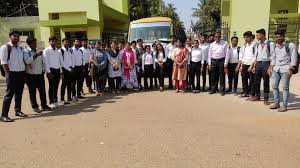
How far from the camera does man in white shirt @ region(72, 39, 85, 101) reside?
9219 millimetres

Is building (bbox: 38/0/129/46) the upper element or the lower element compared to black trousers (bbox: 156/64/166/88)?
upper

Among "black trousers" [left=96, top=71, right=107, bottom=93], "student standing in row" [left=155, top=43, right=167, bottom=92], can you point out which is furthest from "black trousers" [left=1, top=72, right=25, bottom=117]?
"student standing in row" [left=155, top=43, right=167, bottom=92]

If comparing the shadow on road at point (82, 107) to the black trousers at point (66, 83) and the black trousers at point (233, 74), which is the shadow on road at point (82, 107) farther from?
the black trousers at point (233, 74)

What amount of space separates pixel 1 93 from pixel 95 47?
160 inches

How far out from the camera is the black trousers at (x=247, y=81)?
8709 mm

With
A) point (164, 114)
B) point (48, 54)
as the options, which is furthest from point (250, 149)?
point (48, 54)

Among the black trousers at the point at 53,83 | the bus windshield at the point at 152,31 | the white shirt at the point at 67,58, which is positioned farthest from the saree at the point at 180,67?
the bus windshield at the point at 152,31

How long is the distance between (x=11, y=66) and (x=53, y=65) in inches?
55.2

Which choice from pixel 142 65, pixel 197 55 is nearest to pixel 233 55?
pixel 197 55

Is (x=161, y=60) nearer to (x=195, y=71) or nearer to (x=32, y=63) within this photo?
(x=195, y=71)

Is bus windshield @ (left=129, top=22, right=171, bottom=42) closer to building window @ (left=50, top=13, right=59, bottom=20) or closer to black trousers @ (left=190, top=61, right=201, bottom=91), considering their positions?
black trousers @ (left=190, top=61, right=201, bottom=91)

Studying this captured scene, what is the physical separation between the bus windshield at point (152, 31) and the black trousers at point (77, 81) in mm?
5898

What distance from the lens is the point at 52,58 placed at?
811 centimetres

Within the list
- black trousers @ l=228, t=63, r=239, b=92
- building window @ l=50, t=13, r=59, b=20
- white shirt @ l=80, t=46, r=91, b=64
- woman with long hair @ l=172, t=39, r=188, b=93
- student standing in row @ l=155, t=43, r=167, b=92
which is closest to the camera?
black trousers @ l=228, t=63, r=239, b=92
